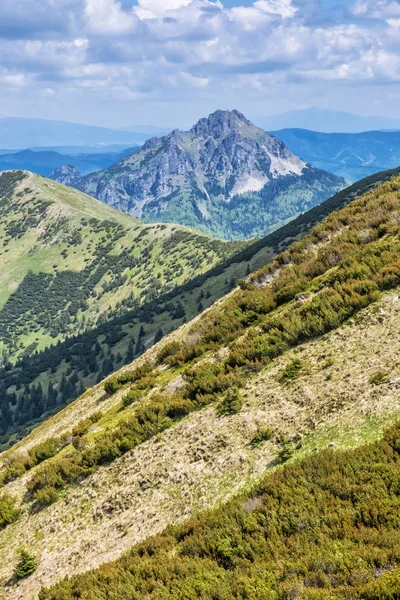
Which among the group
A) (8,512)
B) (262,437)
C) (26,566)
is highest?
(262,437)

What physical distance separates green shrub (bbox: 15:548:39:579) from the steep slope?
4327 inches

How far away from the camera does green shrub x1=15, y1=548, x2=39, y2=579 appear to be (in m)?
16.8

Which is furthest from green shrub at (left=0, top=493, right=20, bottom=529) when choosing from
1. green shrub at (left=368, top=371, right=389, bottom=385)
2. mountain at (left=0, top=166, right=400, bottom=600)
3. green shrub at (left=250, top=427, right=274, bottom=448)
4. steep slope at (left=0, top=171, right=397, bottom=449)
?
steep slope at (left=0, top=171, right=397, bottom=449)

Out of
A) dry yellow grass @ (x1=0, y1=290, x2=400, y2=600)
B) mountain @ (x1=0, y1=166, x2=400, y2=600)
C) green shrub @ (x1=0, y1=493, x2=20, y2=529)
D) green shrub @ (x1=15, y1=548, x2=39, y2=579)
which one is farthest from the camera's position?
green shrub @ (x1=0, y1=493, x2=20, y2=529)

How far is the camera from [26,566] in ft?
55.3

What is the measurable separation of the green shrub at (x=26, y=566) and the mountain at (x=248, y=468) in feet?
0.55

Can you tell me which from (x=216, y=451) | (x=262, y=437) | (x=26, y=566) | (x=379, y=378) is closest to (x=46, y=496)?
(x=26, y=566)

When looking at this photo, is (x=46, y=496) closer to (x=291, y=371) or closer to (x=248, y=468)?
(x=248, y=468)

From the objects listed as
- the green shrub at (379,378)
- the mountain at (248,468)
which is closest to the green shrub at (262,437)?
the mountain at (248,468)

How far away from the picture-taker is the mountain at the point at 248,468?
11164mm

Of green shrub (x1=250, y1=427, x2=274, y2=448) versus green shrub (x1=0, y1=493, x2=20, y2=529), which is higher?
green shrub (x1=250, y1=427, x2=274, y2=448)

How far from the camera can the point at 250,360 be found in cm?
2209

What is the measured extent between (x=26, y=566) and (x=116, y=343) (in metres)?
134

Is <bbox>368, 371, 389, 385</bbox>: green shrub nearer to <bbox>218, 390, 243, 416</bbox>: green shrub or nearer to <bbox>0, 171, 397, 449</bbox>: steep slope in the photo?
<bbox>218, 390, 243, 416</bbox>: green shrub
